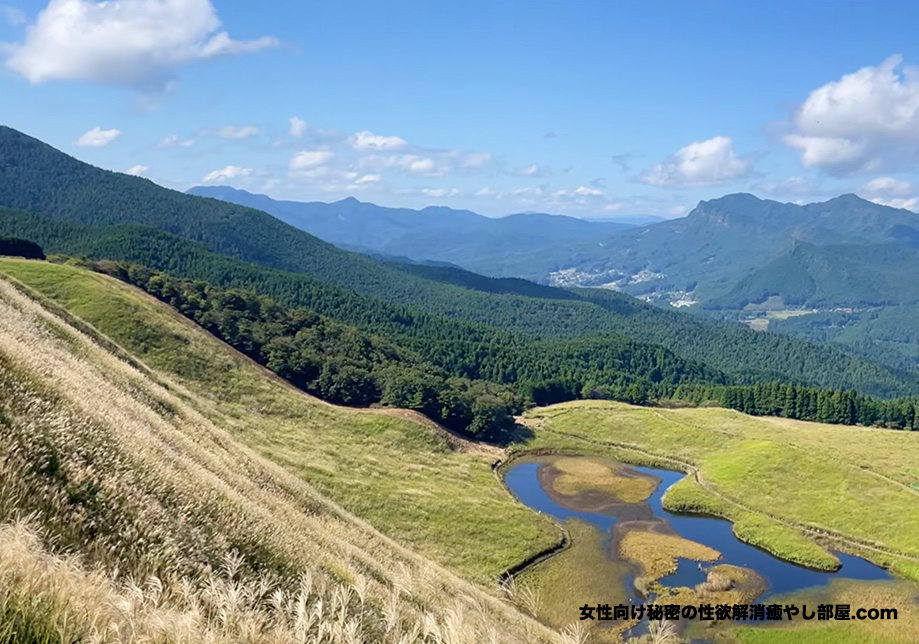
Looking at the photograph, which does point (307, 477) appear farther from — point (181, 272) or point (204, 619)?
point (181, 272)

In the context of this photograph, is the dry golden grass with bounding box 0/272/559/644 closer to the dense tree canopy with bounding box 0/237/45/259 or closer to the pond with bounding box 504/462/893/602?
the pond with bounding box 504/462/893/602

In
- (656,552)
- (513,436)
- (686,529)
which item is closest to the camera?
(656,552)

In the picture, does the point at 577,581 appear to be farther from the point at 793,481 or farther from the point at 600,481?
the point at 793,481

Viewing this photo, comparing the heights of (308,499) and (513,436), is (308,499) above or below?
above

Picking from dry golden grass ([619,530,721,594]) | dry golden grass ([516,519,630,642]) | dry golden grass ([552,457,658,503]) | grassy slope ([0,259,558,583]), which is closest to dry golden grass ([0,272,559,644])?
dry golden grass ([516,519,630,642])

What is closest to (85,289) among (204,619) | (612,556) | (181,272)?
(612,556)

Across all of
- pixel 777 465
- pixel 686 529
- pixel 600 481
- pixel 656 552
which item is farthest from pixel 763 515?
pixel 600 481
